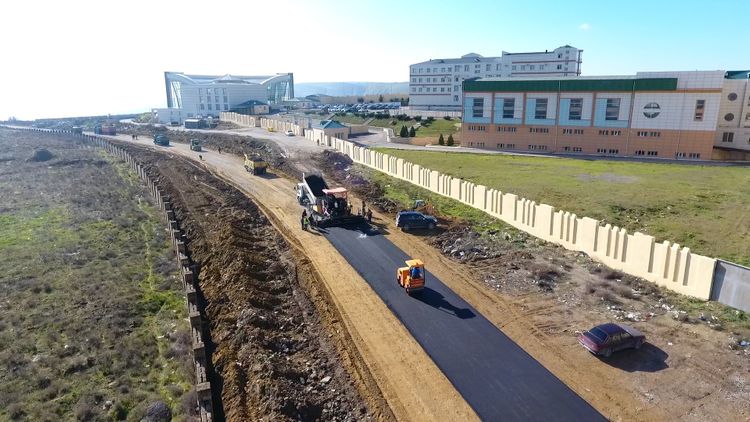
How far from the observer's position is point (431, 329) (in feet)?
66.6

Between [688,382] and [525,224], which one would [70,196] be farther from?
[688,382]

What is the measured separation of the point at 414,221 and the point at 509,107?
154ft

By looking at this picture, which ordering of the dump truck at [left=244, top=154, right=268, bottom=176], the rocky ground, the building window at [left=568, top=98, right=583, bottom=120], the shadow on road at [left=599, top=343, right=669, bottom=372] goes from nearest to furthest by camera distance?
the rocky ground < the shadow on road at [left=599, top=343, right=669, bottom=372] < the dump truck at [left=244, top=154, right=268, bottom=176] < the building window at [left=568, top=98, right=583, bottom=120]

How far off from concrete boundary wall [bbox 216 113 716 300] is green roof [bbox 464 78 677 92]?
116ft

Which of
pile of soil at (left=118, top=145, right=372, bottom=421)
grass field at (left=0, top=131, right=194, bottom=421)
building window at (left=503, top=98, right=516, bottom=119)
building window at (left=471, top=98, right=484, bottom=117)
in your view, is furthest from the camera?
building window at (left=471, top=98, right=484, bottom=117)

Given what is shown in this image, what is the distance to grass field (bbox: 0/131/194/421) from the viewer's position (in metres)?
16.5

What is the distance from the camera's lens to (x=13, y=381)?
56.1 feet

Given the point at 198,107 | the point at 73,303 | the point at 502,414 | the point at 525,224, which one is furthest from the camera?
the point at 198,107

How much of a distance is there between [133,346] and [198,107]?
135418 millimetres

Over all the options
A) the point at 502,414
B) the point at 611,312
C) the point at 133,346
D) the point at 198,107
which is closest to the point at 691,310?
the point at 611,312

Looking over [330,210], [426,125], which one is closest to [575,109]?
[426,125]

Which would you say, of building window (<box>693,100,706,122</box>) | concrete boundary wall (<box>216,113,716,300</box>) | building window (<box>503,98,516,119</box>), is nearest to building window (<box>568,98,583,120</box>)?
building window (<box>503,98,516,119</box>)

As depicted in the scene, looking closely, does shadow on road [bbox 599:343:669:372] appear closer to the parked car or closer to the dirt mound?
the parked car

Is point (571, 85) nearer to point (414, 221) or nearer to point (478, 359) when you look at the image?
point (414, 221)
